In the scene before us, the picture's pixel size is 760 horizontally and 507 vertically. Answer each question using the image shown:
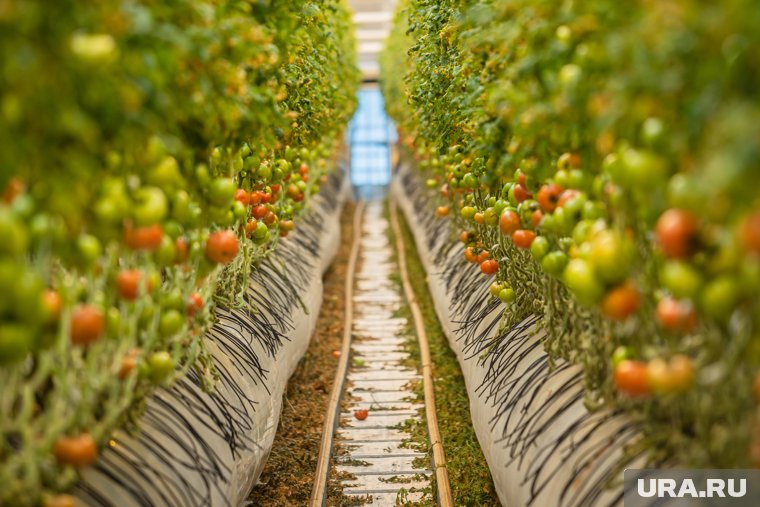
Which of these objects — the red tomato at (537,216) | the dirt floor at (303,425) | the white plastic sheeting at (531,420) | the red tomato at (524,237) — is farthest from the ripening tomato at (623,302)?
the dirt floor at (303,425)

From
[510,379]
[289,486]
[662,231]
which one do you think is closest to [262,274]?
[289,486]

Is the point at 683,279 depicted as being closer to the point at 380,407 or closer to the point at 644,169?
the point at 644,169

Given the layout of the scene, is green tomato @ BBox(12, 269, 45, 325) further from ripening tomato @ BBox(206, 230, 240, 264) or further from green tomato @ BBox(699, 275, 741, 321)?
green tomato @ BBox(699, 275, 741, 321)

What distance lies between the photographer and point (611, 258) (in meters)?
2.03

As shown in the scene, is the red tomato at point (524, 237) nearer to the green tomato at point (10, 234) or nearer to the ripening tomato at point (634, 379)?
the ripening tomato at point (634, 379)

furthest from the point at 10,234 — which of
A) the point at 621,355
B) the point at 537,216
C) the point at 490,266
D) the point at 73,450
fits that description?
the point at 490,266

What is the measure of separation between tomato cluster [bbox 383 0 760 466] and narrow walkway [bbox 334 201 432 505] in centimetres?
136

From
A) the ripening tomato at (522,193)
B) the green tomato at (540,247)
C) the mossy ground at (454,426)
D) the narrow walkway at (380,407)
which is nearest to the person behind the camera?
the green tomato at (540,247)

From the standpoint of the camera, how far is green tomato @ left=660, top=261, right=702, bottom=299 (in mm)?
1700

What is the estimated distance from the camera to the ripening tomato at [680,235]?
1.69 m

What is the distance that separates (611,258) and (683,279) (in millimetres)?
334

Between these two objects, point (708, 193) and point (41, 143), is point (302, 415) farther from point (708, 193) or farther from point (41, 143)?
point (708, 193)

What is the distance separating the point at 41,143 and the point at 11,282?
36 cm

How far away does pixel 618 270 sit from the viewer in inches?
80.3
